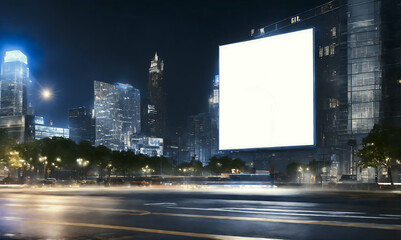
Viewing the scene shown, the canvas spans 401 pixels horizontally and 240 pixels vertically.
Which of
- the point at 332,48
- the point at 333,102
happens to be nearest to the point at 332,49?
the point at 332,48

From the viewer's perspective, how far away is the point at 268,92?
242 ft

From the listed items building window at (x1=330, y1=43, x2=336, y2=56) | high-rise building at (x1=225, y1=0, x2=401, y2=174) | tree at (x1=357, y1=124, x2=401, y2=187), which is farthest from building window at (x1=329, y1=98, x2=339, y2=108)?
tree at (x1=357, y1=124, x2=401, y2=187)

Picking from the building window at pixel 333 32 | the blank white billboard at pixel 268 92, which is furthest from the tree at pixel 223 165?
the blank white billboard at pixel 268 92

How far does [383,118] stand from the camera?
308 feet

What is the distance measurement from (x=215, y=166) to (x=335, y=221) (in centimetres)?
16632

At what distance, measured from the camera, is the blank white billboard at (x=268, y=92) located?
70.2 metres

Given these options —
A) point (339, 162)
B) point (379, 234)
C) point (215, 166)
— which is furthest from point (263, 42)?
point (215, 166)

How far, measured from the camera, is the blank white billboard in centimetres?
7025

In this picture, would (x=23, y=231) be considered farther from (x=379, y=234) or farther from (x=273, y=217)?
(x=379, y=234)

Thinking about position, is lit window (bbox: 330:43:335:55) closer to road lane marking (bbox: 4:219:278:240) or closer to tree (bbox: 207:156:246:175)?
tree (bbox: 207:156:246:175)

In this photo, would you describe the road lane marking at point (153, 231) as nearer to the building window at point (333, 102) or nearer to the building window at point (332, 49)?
the building window at point (333, 102)

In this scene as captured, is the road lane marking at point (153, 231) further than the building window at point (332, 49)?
No

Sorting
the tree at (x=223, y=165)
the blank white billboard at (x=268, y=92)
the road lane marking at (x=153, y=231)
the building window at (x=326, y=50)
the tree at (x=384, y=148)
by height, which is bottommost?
the tree at (x=223, y=165)

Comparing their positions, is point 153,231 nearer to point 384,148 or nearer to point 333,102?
point 384,148
